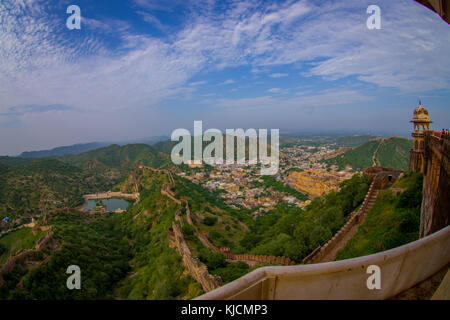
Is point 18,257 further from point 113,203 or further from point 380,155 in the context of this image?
point 380,155

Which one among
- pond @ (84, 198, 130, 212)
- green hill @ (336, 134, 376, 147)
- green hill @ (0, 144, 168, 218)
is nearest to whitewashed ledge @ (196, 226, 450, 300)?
green hill @ (0, 144, 168, 218)

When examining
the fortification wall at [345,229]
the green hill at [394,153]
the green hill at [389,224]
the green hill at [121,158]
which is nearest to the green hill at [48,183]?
the green hill at [121,158]

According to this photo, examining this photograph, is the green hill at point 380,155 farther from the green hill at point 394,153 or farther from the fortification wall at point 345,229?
the fortification wall at point 345,229

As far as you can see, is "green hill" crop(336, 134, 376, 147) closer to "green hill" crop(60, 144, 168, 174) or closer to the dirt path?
"green hill" crop(60, 144, 168, 174)

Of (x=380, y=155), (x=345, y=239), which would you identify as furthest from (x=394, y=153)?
(x=345, y=239)

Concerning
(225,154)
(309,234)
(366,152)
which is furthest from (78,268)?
(225,154)

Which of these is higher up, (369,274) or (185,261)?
(369,274)
